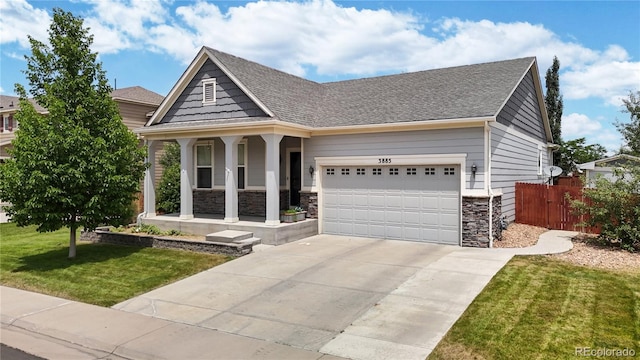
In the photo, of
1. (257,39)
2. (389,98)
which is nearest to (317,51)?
(257,39)

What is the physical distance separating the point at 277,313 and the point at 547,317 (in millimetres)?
4176

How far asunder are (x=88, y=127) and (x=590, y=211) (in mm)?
13723

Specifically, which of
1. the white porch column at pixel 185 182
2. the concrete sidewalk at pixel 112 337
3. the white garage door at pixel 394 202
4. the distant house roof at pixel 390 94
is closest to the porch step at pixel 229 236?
the white porch column at pixel 185 182

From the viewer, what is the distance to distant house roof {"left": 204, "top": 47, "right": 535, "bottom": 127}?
12875 mm

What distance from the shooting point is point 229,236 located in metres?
12.2

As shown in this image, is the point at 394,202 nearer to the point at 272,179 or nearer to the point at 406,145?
the point at 406,145

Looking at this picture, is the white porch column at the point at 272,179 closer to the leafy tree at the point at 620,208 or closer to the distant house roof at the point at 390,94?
the distant house roof at the point at 390,94

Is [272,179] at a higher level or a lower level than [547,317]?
higher

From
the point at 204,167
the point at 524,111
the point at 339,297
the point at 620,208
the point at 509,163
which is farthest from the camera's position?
the point at 204,167

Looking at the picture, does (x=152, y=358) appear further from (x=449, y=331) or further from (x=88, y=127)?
(x=88, y=127)

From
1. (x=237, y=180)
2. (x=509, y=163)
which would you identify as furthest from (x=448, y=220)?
(x=237, y=180)

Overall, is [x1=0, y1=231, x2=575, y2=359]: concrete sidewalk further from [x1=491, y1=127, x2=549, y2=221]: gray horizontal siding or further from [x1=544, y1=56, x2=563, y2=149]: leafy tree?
[x1=544, y1=56, x2=563, y2=149]: leafy tree

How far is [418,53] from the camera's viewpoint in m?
20.6

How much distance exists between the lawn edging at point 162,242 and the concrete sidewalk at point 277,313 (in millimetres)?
818
